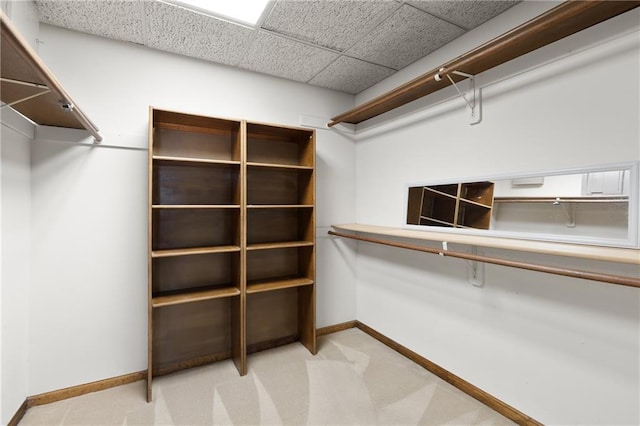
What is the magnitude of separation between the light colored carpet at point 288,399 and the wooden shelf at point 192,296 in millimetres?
643

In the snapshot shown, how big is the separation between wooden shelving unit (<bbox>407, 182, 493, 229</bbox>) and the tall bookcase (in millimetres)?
891

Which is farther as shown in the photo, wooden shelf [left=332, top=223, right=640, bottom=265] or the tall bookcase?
the tall bookcase

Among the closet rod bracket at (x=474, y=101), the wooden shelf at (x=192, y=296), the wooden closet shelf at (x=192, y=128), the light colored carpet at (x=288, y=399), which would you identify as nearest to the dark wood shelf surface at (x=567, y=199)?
the closet rod bracket at (x=474, y=101)

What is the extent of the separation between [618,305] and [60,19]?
143 inches

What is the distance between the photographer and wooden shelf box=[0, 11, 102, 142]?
37.4 inches

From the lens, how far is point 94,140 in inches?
85.0

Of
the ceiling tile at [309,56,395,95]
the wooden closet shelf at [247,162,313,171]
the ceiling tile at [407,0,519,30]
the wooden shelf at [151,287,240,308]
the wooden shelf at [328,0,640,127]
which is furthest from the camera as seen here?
the ceiling tile at [309,56,395,95]

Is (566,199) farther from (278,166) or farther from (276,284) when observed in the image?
(276,284)

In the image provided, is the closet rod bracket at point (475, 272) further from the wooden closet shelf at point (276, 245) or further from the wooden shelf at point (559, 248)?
the wooden closet shelf at point (276, 245)

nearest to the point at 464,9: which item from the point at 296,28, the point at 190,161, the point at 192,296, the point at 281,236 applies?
the point at 296,28

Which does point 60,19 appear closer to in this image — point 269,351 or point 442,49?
point 442,49

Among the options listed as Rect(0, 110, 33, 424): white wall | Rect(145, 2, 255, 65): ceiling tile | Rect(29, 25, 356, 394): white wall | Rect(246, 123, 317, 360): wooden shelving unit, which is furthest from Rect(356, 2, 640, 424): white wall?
Rect(0, 110, 33, 424): white wall

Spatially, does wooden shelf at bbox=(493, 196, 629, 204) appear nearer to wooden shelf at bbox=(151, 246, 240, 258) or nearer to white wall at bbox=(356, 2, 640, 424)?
white wall at bbox=(356, 2, 640, 424)

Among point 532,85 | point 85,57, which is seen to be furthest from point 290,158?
point 532,85
